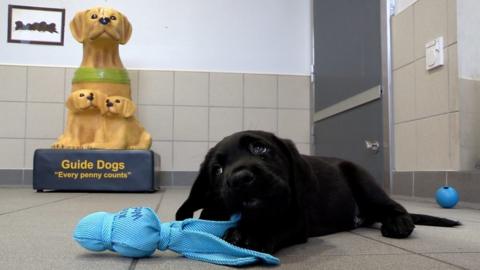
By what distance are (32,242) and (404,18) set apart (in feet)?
8.14

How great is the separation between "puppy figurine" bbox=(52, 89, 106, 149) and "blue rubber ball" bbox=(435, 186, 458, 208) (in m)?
2.44

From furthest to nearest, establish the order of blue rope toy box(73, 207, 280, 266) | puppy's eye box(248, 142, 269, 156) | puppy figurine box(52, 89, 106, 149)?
puppy figurine box(52, 89, 106, 149), puppy's eye box(248, 142, 269, 156), blue rope toy box(73, 207, 280, 266)

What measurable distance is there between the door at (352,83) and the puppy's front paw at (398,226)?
5.67 ft

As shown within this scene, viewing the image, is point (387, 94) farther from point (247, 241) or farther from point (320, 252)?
point (247, 241)

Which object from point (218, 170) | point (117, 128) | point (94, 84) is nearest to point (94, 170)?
point (117, 128)

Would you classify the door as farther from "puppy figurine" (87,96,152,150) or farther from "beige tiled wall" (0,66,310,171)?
→ "puppy figurine" (87,96,152,150)

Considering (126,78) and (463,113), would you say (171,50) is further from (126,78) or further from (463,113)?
(463,113)

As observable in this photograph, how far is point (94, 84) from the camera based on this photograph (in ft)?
11.8

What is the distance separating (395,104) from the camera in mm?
2996

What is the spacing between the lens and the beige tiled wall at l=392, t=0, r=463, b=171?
242cm

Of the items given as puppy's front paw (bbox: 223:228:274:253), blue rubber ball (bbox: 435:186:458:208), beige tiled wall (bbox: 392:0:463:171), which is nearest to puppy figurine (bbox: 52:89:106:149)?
beige tiled wall (bbox: 392:0:463:171)

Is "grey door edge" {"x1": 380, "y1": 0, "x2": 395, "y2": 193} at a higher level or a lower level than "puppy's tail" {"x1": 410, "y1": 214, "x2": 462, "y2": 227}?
higher

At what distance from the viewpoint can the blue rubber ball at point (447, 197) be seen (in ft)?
7.09

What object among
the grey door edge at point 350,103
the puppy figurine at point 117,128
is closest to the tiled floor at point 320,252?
the grey door edge at point 350,103
